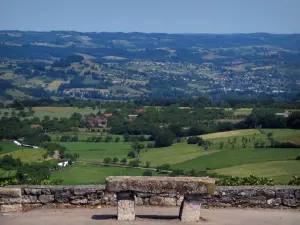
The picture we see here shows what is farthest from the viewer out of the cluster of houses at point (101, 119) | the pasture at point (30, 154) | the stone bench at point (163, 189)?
the cluster of houses at point (101, 119)

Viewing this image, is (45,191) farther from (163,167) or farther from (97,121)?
(97,121)

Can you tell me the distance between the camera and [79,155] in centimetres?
5647

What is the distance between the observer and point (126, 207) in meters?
8.67

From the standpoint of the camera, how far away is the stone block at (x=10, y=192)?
9383mm

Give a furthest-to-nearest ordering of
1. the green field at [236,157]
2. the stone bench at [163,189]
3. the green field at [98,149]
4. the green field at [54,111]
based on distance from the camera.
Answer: the green field at [54,111]
the green field at [98,149]
the green field at [236,157]
the stone bench at [163,189]

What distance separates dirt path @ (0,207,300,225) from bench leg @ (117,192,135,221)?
101 mm

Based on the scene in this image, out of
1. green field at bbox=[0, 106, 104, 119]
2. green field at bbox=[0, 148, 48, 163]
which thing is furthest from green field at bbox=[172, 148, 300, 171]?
green field at bbox=[0, 106, 104, 119]

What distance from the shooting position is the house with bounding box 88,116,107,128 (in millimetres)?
84925

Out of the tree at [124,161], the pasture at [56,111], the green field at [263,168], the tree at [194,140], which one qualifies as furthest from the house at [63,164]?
the pasture at [56,111]

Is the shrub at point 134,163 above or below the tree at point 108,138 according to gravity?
above

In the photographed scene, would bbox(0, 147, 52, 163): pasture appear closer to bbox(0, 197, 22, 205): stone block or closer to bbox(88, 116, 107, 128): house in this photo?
bbox(88, 116, 107, 128): house

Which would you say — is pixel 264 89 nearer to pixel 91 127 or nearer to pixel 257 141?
pixel 91 127

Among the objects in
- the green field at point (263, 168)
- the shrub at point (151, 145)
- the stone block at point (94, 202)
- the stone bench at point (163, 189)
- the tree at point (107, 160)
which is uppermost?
the stone bench at point (163, 189)

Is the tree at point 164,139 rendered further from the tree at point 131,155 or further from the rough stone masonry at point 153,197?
the rough stone masonry at point 153,197
